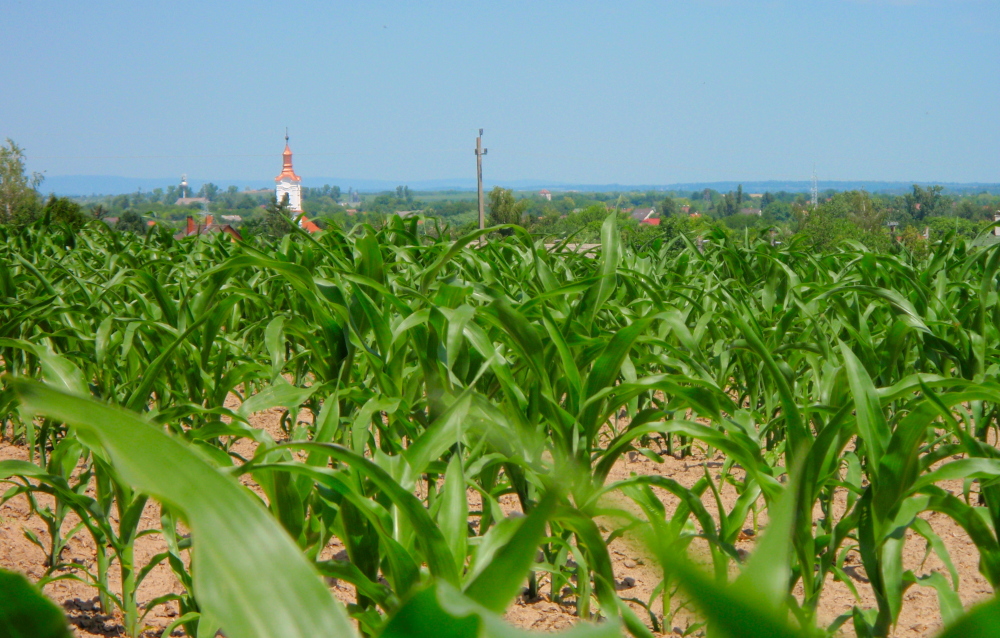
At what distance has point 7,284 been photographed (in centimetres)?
324

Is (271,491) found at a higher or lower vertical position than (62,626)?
lower

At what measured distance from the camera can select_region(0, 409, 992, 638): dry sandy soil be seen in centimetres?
180

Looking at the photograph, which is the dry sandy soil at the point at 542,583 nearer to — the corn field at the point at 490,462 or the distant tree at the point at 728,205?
the corn field at the point at 490,462

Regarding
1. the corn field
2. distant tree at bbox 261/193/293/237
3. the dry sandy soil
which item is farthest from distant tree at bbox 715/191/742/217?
the corn field

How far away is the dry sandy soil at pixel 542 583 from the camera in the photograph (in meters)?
1.80

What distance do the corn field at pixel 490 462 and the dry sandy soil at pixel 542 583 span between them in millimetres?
55

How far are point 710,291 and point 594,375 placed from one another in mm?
1444

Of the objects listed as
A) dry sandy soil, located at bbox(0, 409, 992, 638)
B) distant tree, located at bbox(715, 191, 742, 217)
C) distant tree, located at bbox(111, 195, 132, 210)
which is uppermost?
distant tree, located at bbox(111, 195, 132, 210)

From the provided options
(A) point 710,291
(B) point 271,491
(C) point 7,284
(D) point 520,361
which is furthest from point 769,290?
(C) point 7,284

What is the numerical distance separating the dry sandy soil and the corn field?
5 cm

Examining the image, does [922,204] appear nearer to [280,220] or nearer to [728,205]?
[728,205]

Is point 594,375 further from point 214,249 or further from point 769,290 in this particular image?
point 214,249

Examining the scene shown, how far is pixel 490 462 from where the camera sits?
1564mm

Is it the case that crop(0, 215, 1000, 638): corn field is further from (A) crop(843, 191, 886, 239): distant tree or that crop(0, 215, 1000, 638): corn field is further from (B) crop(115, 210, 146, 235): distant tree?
(A) crop(843, 191, 886, 239): distant tree
